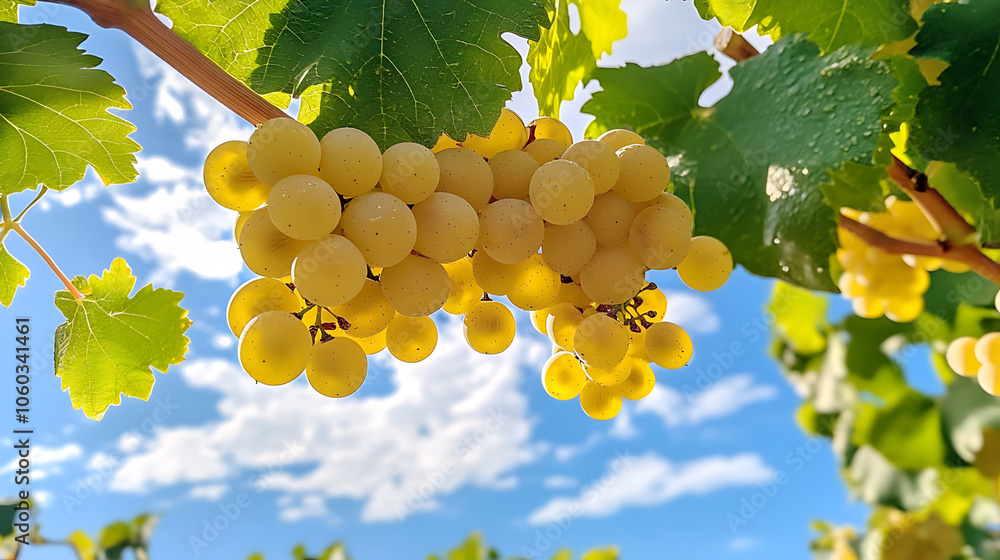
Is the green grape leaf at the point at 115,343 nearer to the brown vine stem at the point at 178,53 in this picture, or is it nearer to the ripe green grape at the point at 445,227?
the brown vine stem at the point at 178,53

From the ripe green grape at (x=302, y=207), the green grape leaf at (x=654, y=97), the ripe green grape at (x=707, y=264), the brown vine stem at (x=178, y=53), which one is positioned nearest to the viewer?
the ripe green grape at (x=302, y=207)

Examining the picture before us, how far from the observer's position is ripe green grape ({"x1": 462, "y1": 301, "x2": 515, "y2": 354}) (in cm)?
57

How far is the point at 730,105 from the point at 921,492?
5.24 feet

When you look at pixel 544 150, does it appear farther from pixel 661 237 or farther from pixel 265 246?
pixel 265 246

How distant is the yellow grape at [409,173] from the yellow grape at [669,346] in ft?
0.89

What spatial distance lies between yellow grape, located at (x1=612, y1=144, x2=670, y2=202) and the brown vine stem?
30cm

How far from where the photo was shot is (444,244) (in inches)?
17.8

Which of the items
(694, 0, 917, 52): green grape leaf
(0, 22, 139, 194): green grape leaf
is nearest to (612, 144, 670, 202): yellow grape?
(694, 0, 917, 52): green grape leaf

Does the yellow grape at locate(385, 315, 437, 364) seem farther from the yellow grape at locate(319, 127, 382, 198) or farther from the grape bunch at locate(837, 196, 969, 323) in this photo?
the grape bunch at locate(837, 196, 969, 323)

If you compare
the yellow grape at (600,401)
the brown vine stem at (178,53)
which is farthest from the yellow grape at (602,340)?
the brown vine stem at (178,53)

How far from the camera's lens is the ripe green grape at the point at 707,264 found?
603 mm

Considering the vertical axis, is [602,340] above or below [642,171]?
below

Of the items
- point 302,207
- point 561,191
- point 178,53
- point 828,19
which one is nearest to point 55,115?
point 178,53

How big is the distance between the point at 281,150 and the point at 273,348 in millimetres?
137
